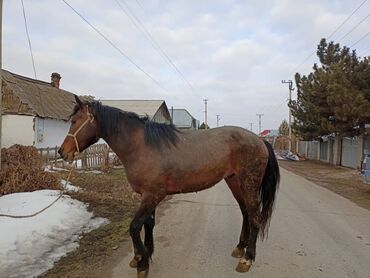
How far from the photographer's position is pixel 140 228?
4.43 m

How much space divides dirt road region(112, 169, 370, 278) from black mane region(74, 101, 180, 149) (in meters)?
1.64

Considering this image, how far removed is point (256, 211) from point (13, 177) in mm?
5933

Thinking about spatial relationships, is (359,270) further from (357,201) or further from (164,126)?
(357,201)

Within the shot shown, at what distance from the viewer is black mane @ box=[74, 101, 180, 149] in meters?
4.82

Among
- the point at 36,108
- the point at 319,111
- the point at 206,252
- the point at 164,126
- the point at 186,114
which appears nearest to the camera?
the point at 164,126

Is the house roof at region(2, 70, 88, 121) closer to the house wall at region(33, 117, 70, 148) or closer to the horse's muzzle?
the house wall at region(33, 117, 70, 148)

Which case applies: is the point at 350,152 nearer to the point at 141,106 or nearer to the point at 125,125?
the point at 125,125

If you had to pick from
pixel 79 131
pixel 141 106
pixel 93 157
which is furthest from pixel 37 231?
pixel 141 106

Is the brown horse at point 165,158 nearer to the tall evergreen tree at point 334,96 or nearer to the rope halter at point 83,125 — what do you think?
the rope halter at point 83,125

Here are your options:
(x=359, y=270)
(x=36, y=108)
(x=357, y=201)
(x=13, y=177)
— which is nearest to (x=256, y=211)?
(x=359, y=270)

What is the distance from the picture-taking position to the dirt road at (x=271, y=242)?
15.9 feet

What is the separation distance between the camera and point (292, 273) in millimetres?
4707

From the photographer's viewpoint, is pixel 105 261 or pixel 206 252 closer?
pixel 105 261

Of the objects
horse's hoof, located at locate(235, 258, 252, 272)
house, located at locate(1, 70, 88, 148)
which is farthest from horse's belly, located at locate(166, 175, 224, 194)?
house, located at locate(1, 70, 88, 148)
